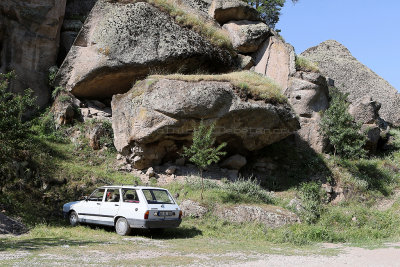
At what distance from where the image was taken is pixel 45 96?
74.8ft

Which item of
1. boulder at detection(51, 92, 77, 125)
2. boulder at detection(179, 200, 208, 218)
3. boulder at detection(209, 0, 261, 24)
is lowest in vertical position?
boulder at detection(179, 200, 208, 218)

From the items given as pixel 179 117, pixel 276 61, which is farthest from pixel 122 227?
pixel 276 61

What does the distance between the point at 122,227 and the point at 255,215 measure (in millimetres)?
5412

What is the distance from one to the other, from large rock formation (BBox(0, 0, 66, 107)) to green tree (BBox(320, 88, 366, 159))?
55.7 ft

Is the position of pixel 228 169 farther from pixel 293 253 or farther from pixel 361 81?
pixel 361 81

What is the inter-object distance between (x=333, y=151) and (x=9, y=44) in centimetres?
2055

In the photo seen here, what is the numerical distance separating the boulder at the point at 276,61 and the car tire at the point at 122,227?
16.2 m

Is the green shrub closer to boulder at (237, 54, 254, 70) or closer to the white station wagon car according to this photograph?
the white station wagon car

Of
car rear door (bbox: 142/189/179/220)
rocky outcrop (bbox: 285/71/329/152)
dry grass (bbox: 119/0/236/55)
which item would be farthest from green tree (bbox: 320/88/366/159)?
car rear door (bbox: 142/189/179/220)

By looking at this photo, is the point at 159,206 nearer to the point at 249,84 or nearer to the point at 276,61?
the point at 249,84

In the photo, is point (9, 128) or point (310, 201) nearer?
point (9, 128)

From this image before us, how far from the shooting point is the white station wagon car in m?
11.0

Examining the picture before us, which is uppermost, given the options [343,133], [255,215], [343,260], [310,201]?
[343,133]

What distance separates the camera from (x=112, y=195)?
1197 cm
